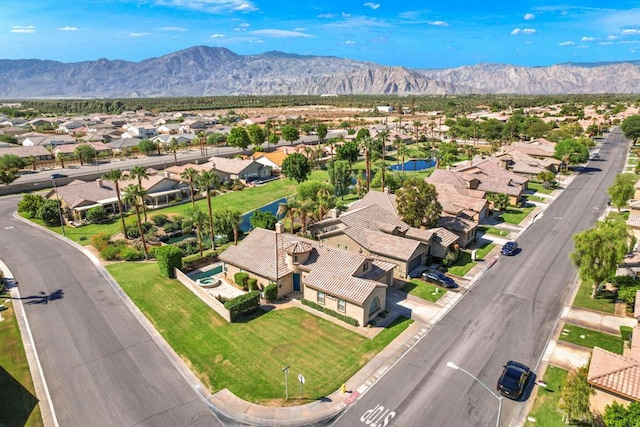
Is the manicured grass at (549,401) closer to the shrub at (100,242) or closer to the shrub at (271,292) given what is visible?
the shrub at (271,292)

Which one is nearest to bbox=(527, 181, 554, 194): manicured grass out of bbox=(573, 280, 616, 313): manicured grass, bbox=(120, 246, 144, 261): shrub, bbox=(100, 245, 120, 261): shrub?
bbox=(573, 280, 616, 313): manicured grass

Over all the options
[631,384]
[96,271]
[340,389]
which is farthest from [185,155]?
[631,384]

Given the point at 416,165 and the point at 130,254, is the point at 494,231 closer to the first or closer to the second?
the point at 130,254

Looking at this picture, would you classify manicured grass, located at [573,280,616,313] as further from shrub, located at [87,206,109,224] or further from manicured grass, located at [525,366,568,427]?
shrub, located at [87,206,109,224]

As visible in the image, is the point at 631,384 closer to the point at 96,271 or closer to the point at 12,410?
the point at 12,410

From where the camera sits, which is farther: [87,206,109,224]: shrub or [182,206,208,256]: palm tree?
[87,206,109,224]: shrub

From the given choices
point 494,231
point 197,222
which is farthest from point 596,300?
point 197,222
